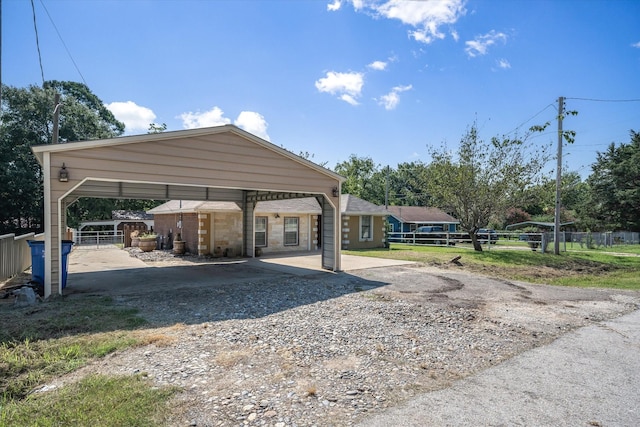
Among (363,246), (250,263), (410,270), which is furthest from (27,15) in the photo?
(363,246)

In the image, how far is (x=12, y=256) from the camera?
1006 centimetres

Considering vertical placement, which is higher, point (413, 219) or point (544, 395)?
point (413, 219)

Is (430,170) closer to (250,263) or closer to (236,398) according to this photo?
(250,263)

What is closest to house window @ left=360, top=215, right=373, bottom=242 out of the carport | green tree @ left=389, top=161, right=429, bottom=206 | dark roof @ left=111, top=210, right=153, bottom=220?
the carport

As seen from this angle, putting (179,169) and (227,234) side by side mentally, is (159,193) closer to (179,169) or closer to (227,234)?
(227,234)

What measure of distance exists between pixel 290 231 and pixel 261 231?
1629mm

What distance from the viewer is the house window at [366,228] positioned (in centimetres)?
2091

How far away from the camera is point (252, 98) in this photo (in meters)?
15.2

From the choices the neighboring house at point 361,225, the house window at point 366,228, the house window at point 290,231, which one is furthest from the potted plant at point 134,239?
the house window at point 366,228

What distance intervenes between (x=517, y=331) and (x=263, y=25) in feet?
33.2

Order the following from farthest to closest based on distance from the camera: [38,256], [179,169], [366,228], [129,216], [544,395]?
[129,216], [366,228], [179,169], [38,256], [544,395]

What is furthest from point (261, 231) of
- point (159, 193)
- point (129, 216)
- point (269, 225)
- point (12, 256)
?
Result: point (129, 216)

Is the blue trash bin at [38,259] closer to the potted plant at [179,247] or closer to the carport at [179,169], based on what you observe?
the carport at [179,169]

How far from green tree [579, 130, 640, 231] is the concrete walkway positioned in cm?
4080
